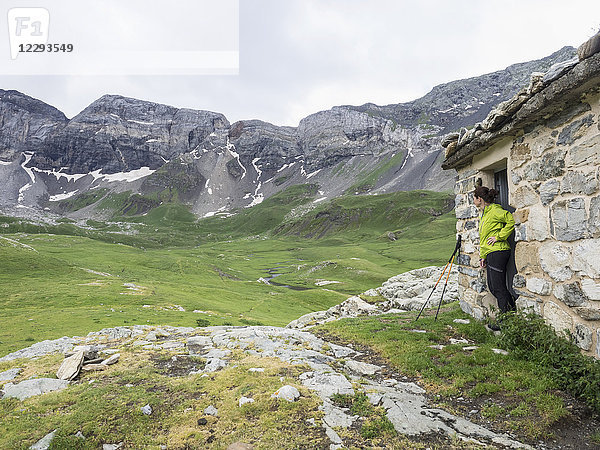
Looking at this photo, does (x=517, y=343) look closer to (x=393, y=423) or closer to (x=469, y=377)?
(x=469, y=377)

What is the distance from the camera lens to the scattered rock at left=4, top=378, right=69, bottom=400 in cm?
780

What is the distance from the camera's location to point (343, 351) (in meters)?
10.3

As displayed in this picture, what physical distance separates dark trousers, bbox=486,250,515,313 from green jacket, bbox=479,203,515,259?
177mm

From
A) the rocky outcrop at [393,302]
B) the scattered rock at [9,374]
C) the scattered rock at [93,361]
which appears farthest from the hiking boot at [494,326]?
the scattered rock at [9,374]

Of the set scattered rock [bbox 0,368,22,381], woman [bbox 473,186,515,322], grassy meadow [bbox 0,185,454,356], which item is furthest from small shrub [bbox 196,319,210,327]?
woman [bbox 473,186,515,322]

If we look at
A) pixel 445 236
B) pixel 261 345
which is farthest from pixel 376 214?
pixel 261 345

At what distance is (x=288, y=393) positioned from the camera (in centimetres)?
653

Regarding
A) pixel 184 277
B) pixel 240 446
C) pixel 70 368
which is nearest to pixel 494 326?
pixel 240 446

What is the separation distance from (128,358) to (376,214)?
18222 centimetres

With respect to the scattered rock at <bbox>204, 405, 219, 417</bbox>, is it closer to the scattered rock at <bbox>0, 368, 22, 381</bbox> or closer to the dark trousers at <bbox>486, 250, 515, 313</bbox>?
the scattered rock at <bbox>0, 368, 22, 381</bbox>

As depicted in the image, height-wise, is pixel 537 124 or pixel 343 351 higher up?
pixel 537 124

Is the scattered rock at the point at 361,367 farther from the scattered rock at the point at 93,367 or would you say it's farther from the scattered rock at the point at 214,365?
the scattered rock at the point at 93,367

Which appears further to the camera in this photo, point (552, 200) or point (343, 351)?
point (343, 351)

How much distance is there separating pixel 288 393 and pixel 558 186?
7.73m
